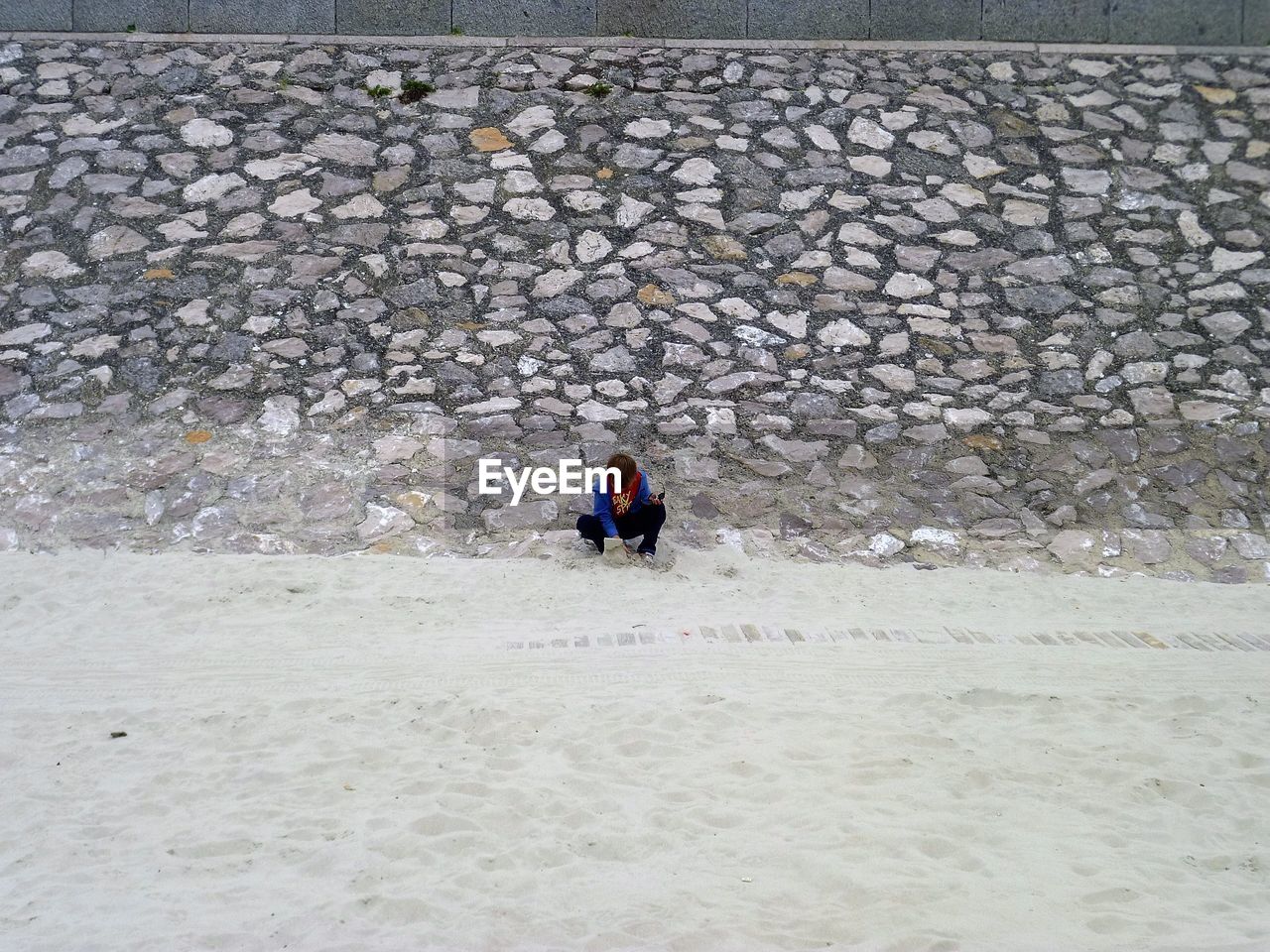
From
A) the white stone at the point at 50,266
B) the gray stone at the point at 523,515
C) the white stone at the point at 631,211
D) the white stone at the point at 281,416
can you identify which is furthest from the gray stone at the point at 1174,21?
the white stone at the point at 50,266

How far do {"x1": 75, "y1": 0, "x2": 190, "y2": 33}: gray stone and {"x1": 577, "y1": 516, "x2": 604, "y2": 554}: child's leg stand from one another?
5.78 meters

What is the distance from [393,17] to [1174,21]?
6.36 m

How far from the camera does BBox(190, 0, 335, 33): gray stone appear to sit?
888cm

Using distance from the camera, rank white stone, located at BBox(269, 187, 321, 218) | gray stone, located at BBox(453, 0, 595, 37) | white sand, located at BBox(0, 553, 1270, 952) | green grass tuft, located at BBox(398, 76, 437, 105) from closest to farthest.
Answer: white sand, located at BBox(0, 553, 1270, 952) → white stone, located at BBox(269, 187, 321, 218) → green grass tuft, located at BBox(398, 76, 437, 105) → gray stone, located at BBox(453, 0, 595, 37)

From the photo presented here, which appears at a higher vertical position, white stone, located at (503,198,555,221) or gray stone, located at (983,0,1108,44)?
gray stone, located at (983,0,1108,44)

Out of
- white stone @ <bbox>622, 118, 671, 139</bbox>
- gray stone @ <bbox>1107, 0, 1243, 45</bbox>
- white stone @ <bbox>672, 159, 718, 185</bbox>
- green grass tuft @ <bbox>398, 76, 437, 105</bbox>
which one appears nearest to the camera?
white stone @ <bbox>672, 159, 718, 185</bbox>

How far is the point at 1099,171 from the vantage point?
8422mm

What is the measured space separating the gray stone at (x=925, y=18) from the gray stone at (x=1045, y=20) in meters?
0.14

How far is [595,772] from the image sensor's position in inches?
155

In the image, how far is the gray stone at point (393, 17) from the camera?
8.95 metres

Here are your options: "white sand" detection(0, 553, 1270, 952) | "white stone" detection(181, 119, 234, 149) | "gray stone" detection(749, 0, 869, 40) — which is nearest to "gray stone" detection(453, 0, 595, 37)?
"gray stone" detection(749, 0, 869, 40)

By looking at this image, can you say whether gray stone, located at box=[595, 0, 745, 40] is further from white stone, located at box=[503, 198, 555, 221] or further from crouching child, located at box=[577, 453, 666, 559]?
crouching child, located at box=[577, 453, 666, 559]

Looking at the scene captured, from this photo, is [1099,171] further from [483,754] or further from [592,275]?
[483,754]

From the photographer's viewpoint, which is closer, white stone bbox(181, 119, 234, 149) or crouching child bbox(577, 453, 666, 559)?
crouching child bbox(577, 453, 666, 559)
